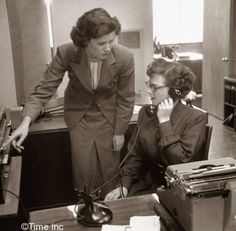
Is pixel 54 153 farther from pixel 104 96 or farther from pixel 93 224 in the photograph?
pixel 93 224

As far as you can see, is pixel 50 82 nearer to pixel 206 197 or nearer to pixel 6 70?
pixel 206 197

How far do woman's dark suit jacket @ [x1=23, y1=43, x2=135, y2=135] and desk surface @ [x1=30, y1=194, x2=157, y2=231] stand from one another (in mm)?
744

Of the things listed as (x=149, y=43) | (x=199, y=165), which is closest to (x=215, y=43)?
(x=149, y=43)

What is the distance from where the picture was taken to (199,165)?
144 cm

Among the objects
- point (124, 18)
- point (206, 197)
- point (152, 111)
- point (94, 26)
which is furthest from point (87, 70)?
point (124, 18)

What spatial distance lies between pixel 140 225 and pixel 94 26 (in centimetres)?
110

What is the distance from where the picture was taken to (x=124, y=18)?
4.58 m

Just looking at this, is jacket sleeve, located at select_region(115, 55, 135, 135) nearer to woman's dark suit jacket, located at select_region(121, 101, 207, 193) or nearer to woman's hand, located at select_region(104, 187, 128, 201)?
woman's dark suit jacket, located at select_region(121, 101, 207, 193)

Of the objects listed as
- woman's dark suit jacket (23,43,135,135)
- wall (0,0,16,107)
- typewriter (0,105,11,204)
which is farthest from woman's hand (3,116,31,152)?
wall (0,0,16,107)

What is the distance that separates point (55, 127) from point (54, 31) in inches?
70.4

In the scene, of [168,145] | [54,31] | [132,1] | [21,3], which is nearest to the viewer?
[168,145]

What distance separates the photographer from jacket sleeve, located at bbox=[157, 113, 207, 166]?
1930mm

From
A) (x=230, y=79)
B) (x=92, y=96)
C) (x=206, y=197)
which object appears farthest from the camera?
(x=230, y=79)

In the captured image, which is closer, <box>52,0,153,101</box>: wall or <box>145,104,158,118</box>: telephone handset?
<box>145,104,158,118</box>: telephone handset
